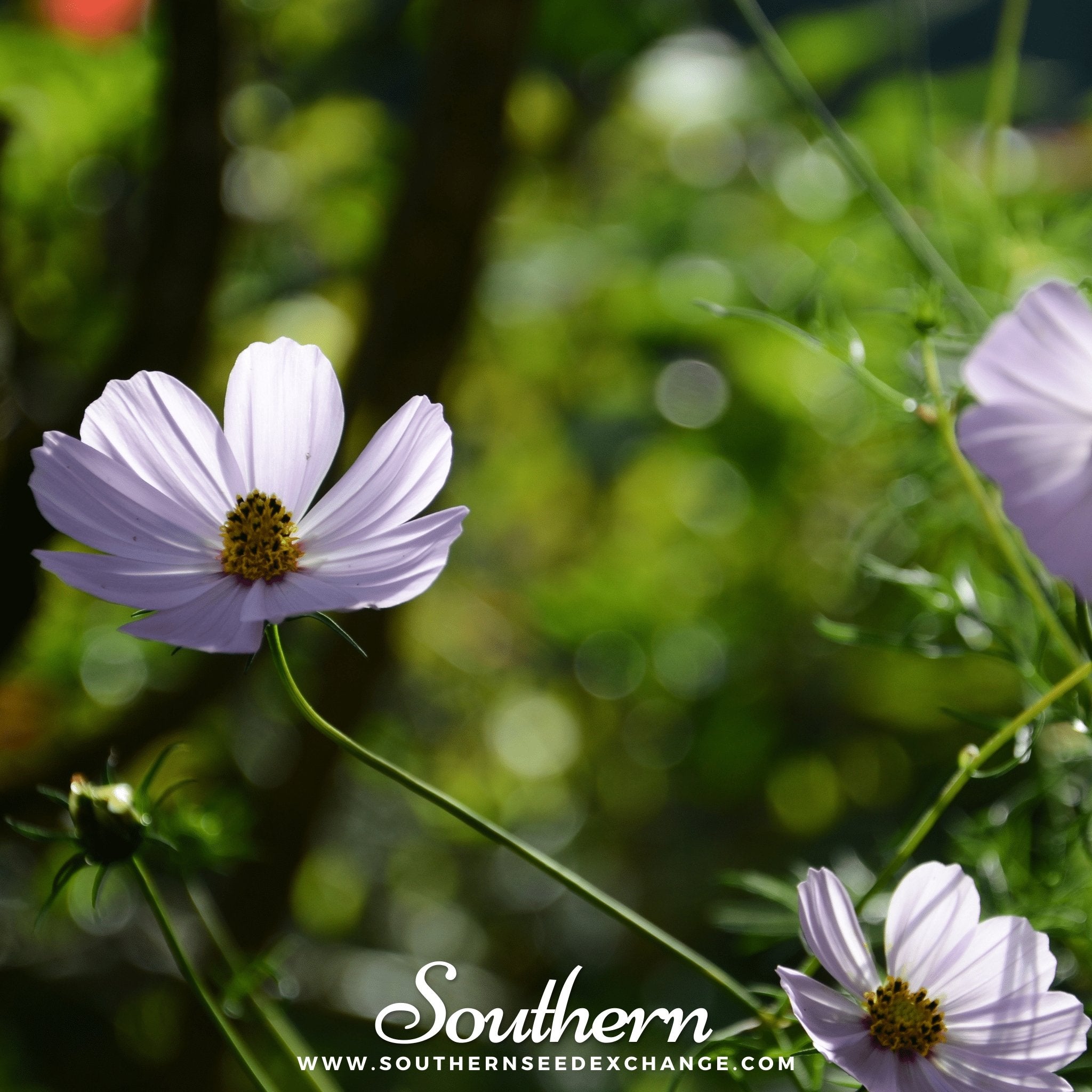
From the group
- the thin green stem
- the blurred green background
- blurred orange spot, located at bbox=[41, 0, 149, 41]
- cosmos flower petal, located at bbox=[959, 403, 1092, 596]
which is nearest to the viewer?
cosmos flower petal, located at bbox=[959, 403, 1092, 596]

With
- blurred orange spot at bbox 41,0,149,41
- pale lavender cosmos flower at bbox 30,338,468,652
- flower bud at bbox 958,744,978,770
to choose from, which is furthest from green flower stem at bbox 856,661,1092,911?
blurred orange spot at bbox 41,0,149,41

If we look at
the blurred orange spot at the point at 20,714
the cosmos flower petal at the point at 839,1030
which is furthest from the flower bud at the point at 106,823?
the blurred orange spot at the point at 20,714

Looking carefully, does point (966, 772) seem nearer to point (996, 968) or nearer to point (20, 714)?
point (996, 968)

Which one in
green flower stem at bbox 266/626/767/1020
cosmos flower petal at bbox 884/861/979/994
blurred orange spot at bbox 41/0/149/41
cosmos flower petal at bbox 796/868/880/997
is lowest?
green flower stem at bbox 266/626/767/1020

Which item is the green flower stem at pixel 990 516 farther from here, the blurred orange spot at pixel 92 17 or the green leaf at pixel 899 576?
the blurred orange spot at pixel 92 17

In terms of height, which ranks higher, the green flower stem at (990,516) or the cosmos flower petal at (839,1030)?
the green flower stem at (990,516)

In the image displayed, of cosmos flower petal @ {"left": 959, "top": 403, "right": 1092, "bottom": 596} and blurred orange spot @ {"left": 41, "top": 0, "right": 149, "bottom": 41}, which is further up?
blurred orange spot @ {"left": 41, "top": 0, "right": 149, "bottom": 41}

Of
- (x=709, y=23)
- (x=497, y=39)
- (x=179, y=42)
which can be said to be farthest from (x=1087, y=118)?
(x=179, y=42)

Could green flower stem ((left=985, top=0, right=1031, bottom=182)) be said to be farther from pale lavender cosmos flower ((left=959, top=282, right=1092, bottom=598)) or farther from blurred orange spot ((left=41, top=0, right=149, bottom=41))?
blurred orange spot ((left=41, top=0, right=149, bottom=41))
